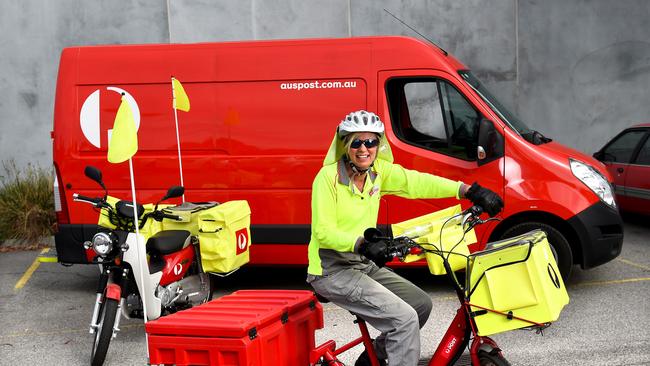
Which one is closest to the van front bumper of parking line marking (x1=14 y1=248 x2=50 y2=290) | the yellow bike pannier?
the yellow bike pannier

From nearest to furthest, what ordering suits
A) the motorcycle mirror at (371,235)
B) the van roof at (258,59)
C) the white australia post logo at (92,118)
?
the motorcycle mirror at (371,235)
the van roof at (258,59)
the white australia post logo at (92,118)

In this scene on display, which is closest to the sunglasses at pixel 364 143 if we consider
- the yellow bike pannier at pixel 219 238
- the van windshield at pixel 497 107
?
the yellow bike pannier at pixel 219 238

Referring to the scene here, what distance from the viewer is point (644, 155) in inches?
424

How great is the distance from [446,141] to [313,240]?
3358 millimetres

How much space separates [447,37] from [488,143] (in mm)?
6400

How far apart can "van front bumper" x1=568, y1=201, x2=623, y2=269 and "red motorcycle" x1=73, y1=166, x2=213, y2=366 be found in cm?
335

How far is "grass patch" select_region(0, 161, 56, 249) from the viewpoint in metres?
11.0

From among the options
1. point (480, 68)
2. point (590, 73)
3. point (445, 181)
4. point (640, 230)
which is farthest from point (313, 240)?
point (590, 73)

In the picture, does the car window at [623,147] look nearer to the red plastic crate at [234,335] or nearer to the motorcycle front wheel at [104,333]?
the motorcycle front wheel at [104,333]

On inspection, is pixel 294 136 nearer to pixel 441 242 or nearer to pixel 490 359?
pixel 441 242

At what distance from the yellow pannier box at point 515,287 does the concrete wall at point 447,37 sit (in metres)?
9.52

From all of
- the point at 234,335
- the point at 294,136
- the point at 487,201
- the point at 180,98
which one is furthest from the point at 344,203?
the point at 180,98

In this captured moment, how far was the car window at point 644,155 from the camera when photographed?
10712 millimetres

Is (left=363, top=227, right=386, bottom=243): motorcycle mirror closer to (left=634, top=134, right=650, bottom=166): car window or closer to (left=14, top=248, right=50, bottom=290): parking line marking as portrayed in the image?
(left=14, top=248, right=50, bottom=290): parking line marking
